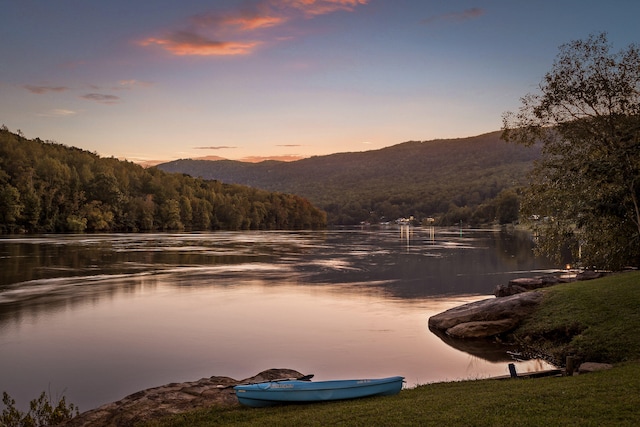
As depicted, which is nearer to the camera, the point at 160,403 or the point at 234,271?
the point at 160,403

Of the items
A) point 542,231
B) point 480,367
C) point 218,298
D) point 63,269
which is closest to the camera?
point 480,367

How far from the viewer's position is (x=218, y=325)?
2405 cm

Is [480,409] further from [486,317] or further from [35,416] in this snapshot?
[486,317]

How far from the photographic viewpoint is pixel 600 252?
2236 cm

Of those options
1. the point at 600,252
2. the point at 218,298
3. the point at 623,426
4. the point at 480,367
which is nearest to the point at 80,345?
the point at 218,298

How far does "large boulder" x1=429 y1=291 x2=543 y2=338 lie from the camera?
21203 mm

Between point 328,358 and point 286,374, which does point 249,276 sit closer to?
point 328,358

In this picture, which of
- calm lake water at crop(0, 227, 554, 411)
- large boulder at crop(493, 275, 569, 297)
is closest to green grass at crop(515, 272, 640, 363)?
calm lake water at crop(0, 227, 554, 411)

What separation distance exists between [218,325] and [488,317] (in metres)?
12.2

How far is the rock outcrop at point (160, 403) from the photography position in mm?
10352

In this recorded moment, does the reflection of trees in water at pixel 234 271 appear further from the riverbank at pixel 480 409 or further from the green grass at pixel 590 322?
the riverbank at pixel 480 409

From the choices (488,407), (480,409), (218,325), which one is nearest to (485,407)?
(488,407)

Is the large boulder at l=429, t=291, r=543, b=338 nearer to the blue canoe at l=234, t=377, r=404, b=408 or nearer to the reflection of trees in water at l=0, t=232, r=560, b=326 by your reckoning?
the reflection of trees in water at l=0, t=232, r=560, b=326

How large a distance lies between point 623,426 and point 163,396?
903 cm
